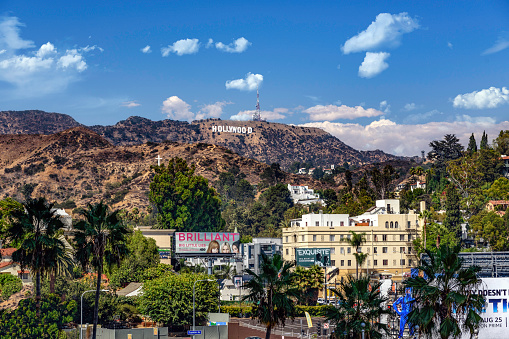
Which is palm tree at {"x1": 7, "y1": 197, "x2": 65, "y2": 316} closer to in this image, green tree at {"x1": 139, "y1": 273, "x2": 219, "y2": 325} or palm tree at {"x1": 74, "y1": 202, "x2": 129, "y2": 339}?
palm tree at {"x1": 74, "y1": 202, "x2": 129, "y2": 339}

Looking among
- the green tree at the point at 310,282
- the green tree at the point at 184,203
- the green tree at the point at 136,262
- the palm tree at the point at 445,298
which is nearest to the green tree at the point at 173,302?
the green tree at the point at 136,262

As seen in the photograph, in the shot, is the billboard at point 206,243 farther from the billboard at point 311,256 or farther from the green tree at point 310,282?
the green tree at point 310,282

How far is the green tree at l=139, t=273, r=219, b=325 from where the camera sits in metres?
87.9

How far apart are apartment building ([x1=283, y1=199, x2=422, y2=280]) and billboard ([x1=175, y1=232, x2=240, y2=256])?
1354 cm

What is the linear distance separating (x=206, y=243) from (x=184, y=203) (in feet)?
103

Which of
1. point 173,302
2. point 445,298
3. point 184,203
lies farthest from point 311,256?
point 445,298

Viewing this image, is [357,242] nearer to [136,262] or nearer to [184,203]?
[136,262]

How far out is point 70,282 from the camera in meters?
92.6

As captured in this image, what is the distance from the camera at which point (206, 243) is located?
14875 cm

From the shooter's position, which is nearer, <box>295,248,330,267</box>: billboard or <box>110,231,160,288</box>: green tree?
<box>110,231,160,288</box>: green tree

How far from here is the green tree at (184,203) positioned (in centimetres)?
17738

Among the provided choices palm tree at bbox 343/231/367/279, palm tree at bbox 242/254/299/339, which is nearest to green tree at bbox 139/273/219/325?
palm tree at bbox 242/254/299/339

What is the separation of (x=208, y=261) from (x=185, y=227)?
27.5 metres

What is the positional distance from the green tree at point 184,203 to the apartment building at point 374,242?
3908cm
